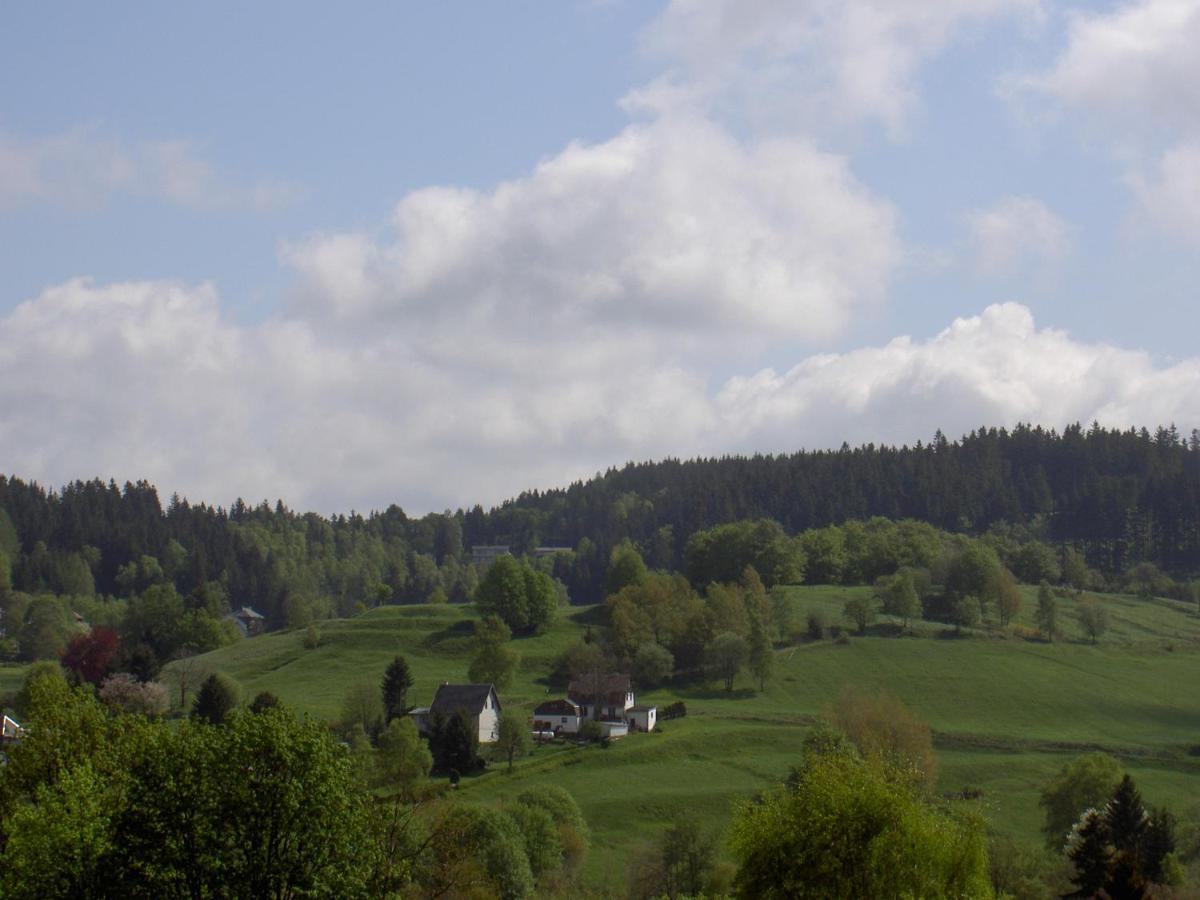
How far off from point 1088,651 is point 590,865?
8023 cm

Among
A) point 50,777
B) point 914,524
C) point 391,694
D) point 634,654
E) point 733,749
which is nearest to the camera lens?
point 50,777

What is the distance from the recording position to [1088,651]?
130 metres

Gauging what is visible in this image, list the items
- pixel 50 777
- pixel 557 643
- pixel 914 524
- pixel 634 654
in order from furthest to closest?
pixel 914 524 → pixel 557 643 → pixel 634 654 → pixel 50 777

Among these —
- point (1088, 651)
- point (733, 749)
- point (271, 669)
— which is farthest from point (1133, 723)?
point (271, 669)

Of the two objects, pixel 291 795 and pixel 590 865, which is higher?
pixel 291 795

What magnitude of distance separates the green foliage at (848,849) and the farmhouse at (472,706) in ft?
188

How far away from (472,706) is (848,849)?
205 ft

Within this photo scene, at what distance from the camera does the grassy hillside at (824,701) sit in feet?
266

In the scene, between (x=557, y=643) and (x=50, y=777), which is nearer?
(x=50, y=777)

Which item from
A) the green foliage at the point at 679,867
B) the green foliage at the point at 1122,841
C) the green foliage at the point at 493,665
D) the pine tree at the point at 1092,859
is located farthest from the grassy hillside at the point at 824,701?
the pine tree at the point at 1092,859

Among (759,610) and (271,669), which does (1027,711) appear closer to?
(759,610)

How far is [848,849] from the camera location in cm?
3678

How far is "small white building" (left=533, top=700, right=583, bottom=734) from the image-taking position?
10162 cm

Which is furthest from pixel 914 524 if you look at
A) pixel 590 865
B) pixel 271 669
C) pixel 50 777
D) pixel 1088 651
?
pixel 50 777
